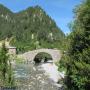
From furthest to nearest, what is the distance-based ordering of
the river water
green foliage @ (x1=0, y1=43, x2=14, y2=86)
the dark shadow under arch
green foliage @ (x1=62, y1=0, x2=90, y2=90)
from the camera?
1. the dark shadow under arch
2. the river water
3. green foliage @ (x1=0, y1=43, x2=14, y2=86)
4. green foliage @ (x1=62, y1=0, x2=90, y2=90)

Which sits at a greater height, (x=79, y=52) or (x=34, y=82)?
(x=79, y=52)

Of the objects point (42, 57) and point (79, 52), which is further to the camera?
point (42, 57)

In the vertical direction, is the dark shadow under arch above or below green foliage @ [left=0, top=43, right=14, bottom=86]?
above

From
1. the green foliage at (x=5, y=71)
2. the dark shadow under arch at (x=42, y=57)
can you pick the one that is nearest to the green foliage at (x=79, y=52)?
the green foliage at (x=5, y=71)

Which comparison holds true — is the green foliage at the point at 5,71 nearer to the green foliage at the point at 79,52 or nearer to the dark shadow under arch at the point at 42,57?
the green foliage at the point at 79,52

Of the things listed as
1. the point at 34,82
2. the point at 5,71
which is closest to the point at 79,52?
the point at 5,71

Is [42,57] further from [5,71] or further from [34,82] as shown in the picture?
[5,71]

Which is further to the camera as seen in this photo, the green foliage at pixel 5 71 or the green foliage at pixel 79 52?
the green foliage at pixel 5 71

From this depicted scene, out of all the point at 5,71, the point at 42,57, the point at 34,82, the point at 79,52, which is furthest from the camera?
the point at 42,57

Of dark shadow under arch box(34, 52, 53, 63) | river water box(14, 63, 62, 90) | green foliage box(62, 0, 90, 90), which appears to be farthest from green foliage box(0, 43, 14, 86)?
dark shadow under arch box(34, 52, 53, 63)

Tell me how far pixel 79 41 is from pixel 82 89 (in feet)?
12.4

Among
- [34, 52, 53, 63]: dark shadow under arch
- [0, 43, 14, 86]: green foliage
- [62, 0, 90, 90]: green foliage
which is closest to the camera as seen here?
[62, 0, 90, 90]: green foliage

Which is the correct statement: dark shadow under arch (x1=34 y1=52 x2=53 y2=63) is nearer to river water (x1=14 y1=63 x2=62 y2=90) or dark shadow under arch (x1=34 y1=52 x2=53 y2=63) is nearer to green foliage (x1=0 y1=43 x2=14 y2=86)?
river water (x1=14 y1=63 x2=62 y2=90)

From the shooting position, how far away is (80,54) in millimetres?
29828
